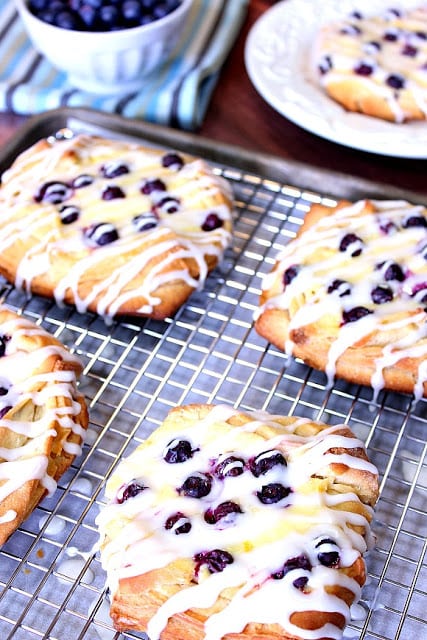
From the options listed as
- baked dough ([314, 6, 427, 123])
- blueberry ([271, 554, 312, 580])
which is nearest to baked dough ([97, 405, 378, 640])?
blueberry ([271, 554, 312, 580])

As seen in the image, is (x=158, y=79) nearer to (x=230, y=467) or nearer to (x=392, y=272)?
(x=392, y=272)

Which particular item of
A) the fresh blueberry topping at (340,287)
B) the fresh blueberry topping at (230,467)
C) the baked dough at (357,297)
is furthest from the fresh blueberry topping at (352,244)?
the fresh blueberry topping at (230,467)

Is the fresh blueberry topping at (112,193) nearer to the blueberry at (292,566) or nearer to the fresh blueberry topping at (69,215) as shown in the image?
the fresh blueberry topping at (69,215)

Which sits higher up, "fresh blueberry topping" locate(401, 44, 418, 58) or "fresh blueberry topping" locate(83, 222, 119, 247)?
"fresh blueberry topping" locate(401, 44, 418, 58)

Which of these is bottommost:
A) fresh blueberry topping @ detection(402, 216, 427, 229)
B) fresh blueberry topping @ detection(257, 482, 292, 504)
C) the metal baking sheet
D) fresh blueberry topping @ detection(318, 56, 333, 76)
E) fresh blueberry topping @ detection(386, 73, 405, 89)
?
the metal baking sheet

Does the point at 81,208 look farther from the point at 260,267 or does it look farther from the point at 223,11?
the point at 223,11

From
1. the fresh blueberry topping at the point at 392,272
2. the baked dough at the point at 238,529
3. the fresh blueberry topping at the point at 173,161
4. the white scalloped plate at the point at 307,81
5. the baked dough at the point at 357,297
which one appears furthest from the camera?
the white scalloped plate at the point at 307,81

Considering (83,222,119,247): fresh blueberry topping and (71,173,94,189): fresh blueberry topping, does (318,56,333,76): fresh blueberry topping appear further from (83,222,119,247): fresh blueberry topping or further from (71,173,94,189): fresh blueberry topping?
(83,222,119,247): fresh blueberry topping
